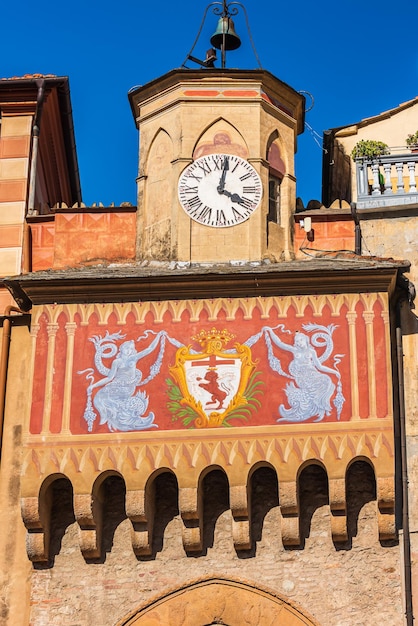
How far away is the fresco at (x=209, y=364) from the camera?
1914 cm

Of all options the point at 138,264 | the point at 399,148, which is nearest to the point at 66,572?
the point at 138,264

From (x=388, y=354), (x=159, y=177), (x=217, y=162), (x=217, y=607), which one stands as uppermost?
(x=217, y=162)

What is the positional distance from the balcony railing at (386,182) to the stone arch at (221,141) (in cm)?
174

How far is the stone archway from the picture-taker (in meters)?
18.6

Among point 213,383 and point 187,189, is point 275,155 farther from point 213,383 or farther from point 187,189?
point 213,383

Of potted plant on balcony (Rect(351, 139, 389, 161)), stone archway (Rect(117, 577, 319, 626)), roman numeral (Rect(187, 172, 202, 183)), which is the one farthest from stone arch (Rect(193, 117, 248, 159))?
stone archway (Rect(117, 577, 319, 626))

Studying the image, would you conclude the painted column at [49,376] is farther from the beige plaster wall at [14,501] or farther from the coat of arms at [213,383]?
the coat of arms at [213,383]

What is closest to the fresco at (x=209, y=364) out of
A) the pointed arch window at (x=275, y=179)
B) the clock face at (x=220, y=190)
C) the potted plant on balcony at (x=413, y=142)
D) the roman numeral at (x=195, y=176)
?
the clock face at (x=220, y=190)

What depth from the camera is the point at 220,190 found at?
21.1 meters

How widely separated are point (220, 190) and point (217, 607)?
5968 millimetres

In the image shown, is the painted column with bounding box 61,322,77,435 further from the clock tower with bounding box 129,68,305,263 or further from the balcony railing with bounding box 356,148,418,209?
the balcony railing with bounding box 356,148,418,209

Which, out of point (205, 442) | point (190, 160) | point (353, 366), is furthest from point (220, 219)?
point (205, 442)

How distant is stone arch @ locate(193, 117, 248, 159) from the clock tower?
1cm

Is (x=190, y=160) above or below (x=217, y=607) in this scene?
above
